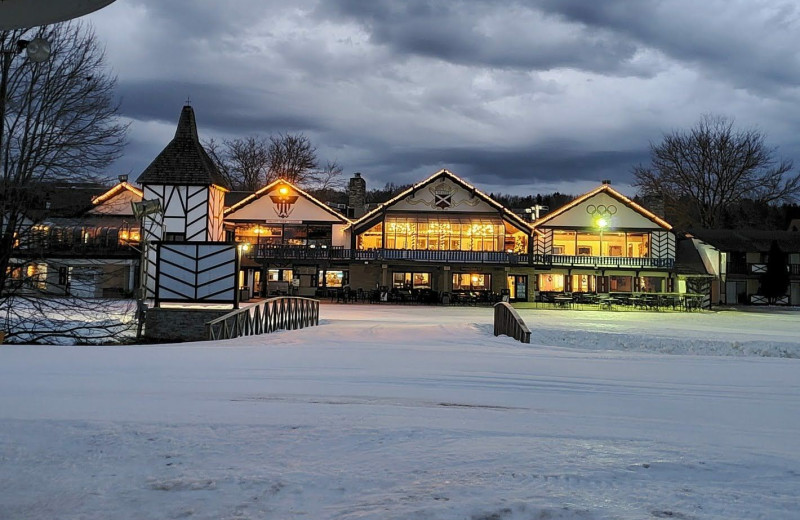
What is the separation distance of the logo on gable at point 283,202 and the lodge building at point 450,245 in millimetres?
72

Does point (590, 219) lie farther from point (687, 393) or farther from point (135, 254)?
point (687, 393)

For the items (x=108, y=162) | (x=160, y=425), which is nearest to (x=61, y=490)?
(x=160, y=425)

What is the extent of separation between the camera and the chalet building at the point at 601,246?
42219mm

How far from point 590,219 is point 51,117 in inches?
1419

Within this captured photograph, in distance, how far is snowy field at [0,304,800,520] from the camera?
308 cm

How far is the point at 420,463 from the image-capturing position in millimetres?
3719

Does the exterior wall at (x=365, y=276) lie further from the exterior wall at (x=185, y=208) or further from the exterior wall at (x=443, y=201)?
the exterior wall at (x=185, y=208)

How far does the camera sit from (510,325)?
15492 mm

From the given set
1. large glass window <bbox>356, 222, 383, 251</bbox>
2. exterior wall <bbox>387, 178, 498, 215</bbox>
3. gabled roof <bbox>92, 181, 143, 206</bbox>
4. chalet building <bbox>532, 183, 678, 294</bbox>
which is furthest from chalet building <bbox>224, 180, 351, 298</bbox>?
chalet building <bbox>532, 183, 678, 294</bbox>

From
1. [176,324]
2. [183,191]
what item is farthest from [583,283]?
[176,324]

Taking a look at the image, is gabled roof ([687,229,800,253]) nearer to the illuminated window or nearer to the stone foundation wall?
the illuminated window

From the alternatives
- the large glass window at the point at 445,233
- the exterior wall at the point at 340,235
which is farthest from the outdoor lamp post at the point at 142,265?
the large glass window at the point at 445,233

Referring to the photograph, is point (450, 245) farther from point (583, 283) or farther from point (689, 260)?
point (689, 260)

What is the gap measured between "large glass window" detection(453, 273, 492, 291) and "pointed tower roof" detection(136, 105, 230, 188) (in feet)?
59.7
